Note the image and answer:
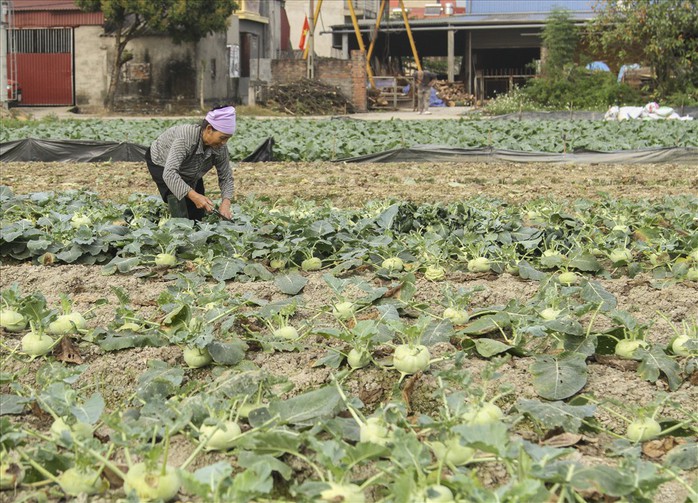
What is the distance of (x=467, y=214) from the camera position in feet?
20.9

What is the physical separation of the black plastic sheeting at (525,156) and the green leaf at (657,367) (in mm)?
10474

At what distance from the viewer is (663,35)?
94.3 ft

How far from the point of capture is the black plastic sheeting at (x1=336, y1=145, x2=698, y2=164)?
43.8 feet

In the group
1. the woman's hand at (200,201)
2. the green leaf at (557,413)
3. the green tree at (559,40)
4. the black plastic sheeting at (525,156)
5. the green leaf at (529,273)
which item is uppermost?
the green tree at (559,40)

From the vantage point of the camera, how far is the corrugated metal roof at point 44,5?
103 ft

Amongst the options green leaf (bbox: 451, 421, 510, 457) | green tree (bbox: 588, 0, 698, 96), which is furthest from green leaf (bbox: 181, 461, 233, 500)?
green tree (bbox: 588, 0, 698, 96)

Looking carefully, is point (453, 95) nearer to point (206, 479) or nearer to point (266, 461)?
point (266, 461)

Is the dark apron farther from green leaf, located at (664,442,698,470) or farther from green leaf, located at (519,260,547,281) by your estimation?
green leaf, located at (664,442,698,470)

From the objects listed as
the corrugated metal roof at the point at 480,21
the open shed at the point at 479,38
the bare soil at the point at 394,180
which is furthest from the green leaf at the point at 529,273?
the corrugated metal roof at the point at 480,21

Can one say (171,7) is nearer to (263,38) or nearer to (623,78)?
(263,38)

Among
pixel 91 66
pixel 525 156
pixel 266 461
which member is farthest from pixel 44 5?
pixel 266 461

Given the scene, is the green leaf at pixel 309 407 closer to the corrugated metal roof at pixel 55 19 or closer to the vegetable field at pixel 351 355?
the vegetable field at pixel 351 355

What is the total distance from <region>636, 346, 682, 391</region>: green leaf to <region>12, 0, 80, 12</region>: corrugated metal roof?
101ft

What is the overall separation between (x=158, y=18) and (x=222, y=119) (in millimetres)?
23660
